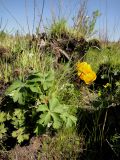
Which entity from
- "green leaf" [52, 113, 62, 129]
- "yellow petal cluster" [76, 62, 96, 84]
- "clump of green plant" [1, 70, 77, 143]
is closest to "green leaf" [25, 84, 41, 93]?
"clump of green plant" [1, 70, 77, 143]

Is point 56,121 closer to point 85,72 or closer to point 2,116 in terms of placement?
point 2,116

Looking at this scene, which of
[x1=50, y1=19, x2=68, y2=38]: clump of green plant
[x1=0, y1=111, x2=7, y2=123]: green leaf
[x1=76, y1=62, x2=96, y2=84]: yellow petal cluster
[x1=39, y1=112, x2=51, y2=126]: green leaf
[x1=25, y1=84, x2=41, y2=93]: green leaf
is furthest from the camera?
[x1=50, y1=19, x2=68, y2=38]: clump of green plant

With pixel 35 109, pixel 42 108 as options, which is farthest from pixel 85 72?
pixel 42 108

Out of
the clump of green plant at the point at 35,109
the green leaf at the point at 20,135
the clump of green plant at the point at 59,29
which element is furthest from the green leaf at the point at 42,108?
the clump of green plant at the point at 59,29

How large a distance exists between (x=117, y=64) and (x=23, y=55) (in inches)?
52.2

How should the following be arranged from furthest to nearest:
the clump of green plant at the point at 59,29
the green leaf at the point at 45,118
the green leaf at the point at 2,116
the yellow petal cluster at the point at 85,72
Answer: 1. the clump of green plant at the point at 59,29
2. the yellow petal cluster at the point at 85,72
3. the green leaf at the point at 2,116
4. the green leaf at the point at 45,118

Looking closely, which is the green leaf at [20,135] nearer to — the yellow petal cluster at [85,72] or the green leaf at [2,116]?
the green leaf at [2,116]

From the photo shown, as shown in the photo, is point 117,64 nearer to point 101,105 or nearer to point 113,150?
point 101,105

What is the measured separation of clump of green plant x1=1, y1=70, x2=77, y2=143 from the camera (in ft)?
8.50

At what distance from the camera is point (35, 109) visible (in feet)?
9.04

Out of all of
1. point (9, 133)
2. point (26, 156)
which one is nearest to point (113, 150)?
point (26, 156)

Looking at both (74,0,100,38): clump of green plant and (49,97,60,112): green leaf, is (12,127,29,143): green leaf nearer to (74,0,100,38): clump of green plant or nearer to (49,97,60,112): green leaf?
(49,97,60,112): green leaf

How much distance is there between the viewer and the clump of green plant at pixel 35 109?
8.50ft

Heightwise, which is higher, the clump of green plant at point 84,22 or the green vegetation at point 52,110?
the clump of green plant at point 84,22
